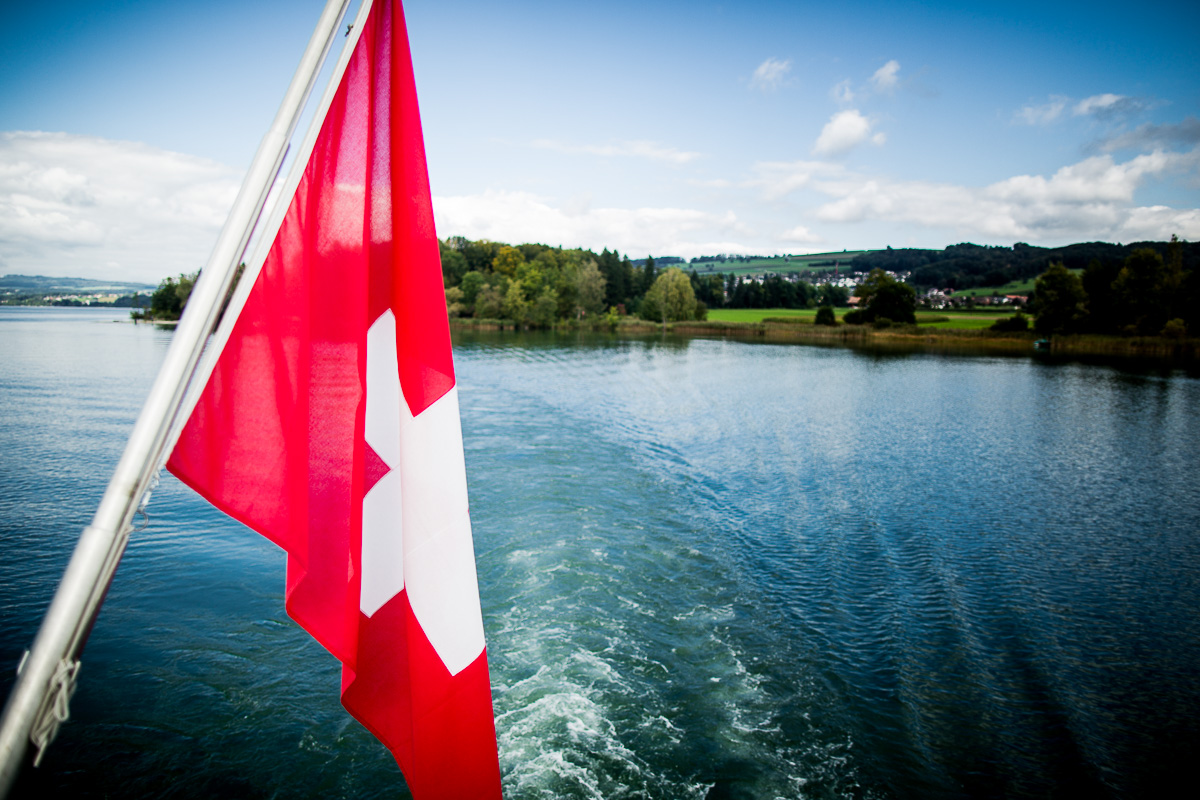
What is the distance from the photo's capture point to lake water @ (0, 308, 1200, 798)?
628 cm

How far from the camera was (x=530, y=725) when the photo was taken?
22.5 ft

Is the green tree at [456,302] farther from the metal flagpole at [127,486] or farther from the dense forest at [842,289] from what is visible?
the metal flagpole at [127,486]

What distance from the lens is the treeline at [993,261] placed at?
389ft

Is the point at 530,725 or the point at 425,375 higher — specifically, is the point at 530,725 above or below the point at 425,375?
below

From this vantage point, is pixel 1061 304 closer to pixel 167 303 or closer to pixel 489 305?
pixel 489 305

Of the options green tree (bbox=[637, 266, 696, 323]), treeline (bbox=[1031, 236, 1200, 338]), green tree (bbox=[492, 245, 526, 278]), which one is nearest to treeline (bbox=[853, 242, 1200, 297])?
treeline (bbox=[1031, 236, 1200, 338])

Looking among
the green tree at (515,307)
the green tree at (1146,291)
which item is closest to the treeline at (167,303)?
the green tree at (515,307)

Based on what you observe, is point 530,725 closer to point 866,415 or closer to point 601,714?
point 601,714

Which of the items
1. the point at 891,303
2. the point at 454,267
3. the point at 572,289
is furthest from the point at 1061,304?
the point at 454,267

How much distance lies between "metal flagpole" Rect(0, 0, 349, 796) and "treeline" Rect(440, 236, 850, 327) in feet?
248

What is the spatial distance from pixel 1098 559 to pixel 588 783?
11.8 metres

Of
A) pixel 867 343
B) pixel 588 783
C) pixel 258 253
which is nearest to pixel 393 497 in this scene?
pixel 258 253

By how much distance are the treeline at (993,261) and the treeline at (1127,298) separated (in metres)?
31.3

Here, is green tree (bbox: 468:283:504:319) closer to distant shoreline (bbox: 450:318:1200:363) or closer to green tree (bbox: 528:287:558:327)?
distant shoreline (bbox: 450:318:1200:363)
